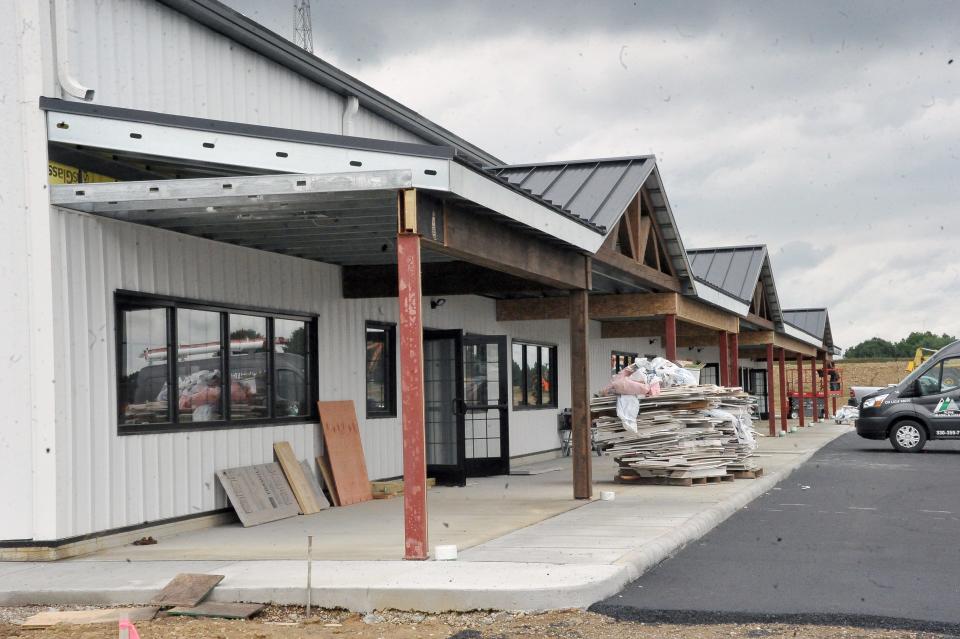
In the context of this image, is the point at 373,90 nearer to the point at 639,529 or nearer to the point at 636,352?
the point at 639,529

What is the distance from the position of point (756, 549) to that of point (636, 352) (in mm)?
22229

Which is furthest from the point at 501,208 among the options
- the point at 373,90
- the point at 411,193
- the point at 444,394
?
the point at 444,394

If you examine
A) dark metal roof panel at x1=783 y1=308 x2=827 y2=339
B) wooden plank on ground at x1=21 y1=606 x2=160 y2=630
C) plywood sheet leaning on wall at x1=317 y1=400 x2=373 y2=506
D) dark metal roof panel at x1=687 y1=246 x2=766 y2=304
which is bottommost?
wooden plank on ground at x1=21 y1=606 x2=160 y2=630

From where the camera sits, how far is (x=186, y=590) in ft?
25.9

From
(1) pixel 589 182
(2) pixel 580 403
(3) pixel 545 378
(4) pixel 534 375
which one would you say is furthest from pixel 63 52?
(3) pixel 545 378

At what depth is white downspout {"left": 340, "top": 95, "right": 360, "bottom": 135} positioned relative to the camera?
1508cm

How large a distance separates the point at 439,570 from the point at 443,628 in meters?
1.26

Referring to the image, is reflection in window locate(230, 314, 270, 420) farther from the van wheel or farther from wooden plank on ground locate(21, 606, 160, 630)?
the van wheel

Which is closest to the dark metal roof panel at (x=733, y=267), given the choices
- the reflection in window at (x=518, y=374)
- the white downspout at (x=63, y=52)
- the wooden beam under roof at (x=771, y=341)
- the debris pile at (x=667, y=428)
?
the wooden beam under roof at (x=771, y=341)

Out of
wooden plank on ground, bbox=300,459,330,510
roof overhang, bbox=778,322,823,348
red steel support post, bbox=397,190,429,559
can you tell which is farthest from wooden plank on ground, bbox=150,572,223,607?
roof overhang, bbox=778,322,823,348

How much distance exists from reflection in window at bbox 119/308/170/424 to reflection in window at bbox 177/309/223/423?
26cm

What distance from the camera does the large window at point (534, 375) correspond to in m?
22.0

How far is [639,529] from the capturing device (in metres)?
10.8

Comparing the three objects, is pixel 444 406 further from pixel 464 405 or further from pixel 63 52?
pixel 63 52
